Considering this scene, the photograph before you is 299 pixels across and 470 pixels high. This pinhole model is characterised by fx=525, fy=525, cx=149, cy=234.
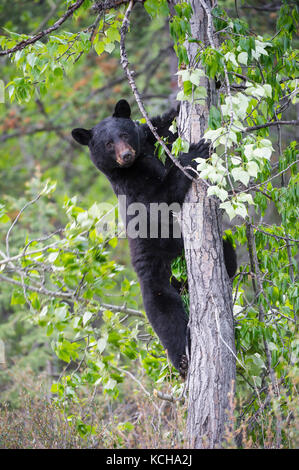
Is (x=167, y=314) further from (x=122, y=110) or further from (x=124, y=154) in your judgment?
(x=122, y=110)

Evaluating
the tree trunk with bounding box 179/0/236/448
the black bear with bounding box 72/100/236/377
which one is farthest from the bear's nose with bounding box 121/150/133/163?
the tree trunk with bounding box 179/0/236/448

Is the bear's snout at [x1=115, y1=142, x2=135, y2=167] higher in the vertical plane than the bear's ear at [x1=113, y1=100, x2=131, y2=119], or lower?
lower

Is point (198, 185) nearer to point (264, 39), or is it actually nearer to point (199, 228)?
point (199, 228)

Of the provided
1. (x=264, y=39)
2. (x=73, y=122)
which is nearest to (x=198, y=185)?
(x=264, y=39)

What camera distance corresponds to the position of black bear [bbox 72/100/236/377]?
4219mm

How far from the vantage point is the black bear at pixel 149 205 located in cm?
422

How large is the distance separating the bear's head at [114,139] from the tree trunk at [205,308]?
46.4 inches

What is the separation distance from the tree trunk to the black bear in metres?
0.78

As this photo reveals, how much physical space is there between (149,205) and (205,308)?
4.38 feet

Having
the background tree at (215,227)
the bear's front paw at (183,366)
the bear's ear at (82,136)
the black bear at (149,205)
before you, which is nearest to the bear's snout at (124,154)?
the black bear at (149,205)

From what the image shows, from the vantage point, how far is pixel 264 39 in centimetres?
317

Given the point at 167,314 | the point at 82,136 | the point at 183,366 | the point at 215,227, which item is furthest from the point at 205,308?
the point at 82,136

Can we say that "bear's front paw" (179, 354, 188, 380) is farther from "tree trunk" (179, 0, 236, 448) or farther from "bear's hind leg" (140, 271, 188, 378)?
"tree trunk" (179, 0, 236, 448)

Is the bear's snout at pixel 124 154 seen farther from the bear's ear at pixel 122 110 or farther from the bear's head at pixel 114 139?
the bear's ear at pixel 122 110
